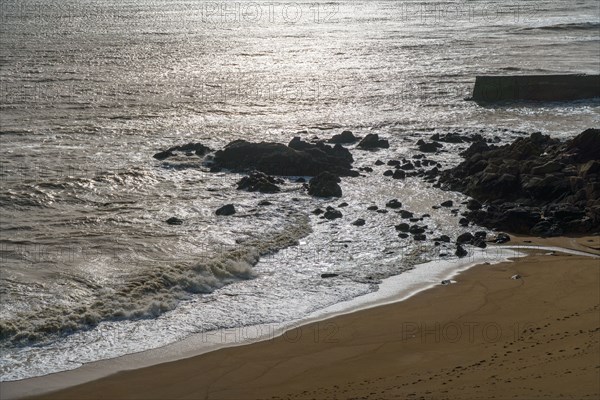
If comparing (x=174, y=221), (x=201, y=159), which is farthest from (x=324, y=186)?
(x=201, y=159)

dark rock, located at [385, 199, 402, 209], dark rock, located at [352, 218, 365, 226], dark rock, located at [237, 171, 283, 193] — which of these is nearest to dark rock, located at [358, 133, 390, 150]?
dark rock, located at [237, 171, 283, 193]

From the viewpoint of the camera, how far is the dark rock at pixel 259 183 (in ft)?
60.6

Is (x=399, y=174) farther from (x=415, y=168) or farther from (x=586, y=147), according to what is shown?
(x=586, y=147)

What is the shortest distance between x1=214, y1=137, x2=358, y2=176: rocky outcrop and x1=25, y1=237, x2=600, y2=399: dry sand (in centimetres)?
763

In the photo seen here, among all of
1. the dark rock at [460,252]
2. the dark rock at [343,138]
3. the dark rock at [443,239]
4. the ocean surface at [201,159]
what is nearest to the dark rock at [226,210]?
the ocean surface at [201,159]

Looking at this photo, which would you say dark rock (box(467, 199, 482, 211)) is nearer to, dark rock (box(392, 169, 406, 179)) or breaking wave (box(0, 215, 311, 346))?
dark rock (box(392, 169, 406, 179))

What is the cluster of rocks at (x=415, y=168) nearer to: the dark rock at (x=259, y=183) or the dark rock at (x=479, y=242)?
the dark rock at (x=259, y=183)

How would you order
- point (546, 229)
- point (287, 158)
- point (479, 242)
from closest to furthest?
point (479, 242), point (546, 229), point (287, 158)

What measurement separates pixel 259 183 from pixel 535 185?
5.58m

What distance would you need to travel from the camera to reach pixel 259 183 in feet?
61.1

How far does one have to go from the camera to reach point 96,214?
17000 mm

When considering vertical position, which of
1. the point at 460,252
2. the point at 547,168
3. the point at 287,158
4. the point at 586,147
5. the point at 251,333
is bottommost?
the point at 251,333

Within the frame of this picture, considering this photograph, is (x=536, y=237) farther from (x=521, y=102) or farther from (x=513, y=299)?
(x=521, y=102)

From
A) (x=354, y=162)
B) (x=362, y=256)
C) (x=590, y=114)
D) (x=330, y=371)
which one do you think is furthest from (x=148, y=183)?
(x=590, y=114)
